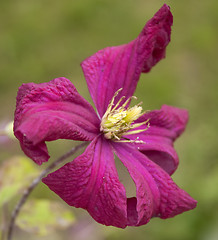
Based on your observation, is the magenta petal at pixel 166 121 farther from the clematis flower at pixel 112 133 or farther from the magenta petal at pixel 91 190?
the magenta petal at pixel 91 190

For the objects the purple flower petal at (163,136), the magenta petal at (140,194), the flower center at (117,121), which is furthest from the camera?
the purple flower petal at (163,136)

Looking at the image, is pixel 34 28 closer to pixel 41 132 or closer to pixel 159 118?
pixel 159 118

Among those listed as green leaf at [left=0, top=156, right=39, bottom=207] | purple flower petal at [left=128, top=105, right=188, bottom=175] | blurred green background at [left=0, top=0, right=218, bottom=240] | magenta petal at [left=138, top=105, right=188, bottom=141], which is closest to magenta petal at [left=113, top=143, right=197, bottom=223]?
purple flower petal at [left=128, top=105, right=188, bottom=175]

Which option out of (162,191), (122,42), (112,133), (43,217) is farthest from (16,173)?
(122,42)

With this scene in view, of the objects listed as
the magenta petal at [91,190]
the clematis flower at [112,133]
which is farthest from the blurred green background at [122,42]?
the magenta petal at [91,190]

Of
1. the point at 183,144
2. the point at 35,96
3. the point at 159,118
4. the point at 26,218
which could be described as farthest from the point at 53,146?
the point at 35,96
